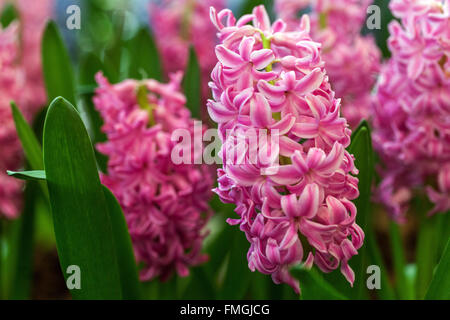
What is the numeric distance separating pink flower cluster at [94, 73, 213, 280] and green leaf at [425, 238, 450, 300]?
13.9 inches

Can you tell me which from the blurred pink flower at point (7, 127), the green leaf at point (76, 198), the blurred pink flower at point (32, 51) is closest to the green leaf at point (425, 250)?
the green leaf at point (76, 198)

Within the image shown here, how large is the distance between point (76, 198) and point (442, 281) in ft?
1.63

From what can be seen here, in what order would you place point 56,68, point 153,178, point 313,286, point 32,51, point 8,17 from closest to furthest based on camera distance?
point 313,286
point 153,178
point 56,68
point 8,17
point 32,51

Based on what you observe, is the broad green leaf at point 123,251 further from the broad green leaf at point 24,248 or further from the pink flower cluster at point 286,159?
the broad green leaf at point 24,248

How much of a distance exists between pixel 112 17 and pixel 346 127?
1632 millimetres

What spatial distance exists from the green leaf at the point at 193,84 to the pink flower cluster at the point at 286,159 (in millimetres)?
480

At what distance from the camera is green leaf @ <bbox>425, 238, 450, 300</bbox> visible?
688 millimetres

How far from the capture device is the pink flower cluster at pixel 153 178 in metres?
0.80

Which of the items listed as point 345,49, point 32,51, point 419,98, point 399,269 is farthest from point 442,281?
point 32,51

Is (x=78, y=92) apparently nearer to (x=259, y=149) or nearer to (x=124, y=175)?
(x=124, y=175)

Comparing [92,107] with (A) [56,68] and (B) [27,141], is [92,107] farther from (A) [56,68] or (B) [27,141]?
(B) [27,141]

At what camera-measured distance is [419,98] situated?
834mm
